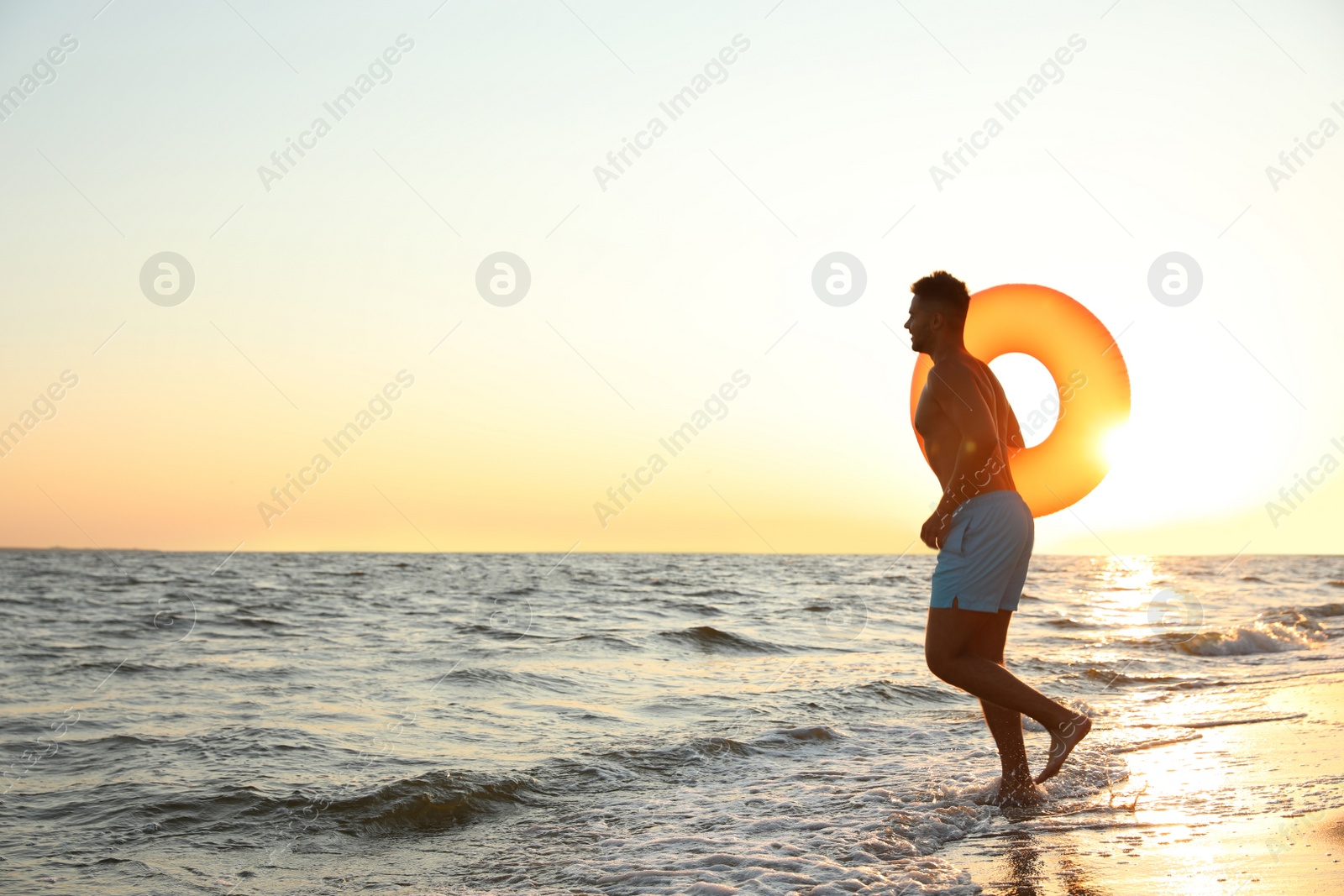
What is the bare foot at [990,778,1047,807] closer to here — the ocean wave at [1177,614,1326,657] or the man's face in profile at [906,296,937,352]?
the man's face in profile at [906,296,937,352]

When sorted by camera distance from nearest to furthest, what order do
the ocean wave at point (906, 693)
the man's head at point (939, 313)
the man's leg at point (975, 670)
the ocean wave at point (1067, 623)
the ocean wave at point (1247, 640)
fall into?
the man's leg at point (975, 670), the man's head at point (939, 313), the ocean wave at point (906, 693), the ocean wave at point (1247, 640), the ocean wave at point (1067, 623)

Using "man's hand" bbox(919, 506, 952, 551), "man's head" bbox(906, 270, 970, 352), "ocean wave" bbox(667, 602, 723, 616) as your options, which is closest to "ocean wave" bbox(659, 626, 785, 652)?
"ocean wave" bbox(667, 602, 723, 616)

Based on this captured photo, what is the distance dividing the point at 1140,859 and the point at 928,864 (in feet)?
2.17

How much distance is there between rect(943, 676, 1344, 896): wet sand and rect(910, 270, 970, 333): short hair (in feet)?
6.38

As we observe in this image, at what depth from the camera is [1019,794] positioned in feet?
12.3

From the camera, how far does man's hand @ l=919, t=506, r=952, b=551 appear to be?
3.55 m

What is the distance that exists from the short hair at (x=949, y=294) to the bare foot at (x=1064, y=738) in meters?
1.58

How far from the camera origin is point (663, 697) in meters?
7.18

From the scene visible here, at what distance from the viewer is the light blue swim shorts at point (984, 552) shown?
347cm

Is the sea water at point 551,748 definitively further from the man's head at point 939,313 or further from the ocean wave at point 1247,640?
the man's head at point 939,313

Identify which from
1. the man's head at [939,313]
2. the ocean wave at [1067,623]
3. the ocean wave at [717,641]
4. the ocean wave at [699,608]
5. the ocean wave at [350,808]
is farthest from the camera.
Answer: the ocean wave at [699,608]

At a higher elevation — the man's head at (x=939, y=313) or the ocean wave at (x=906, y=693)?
the man's head at (x=939, y=313)

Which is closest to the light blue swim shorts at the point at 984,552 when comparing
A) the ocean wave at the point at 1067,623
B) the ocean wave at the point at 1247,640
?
the ocean wave at the point at 1247,640

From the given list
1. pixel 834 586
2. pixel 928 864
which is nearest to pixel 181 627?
pixel 928 864
